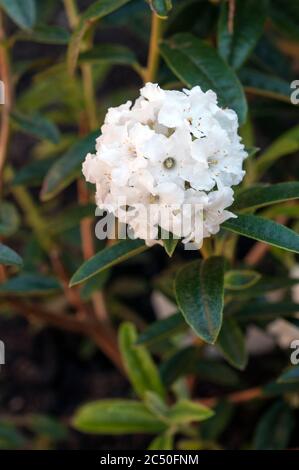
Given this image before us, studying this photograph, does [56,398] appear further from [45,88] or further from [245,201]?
[245,201]

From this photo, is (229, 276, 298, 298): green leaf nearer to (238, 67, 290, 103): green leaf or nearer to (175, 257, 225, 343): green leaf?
(175, 257, 225, 343): green leaf

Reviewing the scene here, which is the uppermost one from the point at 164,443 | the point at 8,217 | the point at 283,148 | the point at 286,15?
the point at 286,15

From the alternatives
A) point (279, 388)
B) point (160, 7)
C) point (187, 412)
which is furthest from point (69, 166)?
point (279, 388)

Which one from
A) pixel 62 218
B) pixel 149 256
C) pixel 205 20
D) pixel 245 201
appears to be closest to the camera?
pixel 245 201

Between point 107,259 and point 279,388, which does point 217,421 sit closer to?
point 279,388

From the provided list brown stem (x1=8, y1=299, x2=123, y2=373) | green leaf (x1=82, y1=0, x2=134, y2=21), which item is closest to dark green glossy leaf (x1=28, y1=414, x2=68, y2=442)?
brown stem (x1=8, y1=299, x2=123, y2=373)

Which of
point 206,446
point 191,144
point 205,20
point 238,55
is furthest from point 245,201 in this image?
point 206,446
